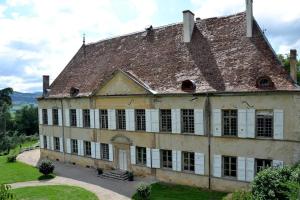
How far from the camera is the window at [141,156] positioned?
94.4 ft

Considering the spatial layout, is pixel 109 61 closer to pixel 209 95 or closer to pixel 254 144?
pixel 209 95

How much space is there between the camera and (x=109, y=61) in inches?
1382

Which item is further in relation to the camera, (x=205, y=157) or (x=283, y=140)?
(x=205, y=157)

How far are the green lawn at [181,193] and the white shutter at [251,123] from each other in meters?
4.81

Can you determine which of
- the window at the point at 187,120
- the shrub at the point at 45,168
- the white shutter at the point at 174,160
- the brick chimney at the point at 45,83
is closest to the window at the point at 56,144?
the brick chimney at the point at 45,83

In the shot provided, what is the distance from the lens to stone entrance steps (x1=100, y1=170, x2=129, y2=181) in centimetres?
2908

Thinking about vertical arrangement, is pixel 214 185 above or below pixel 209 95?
below

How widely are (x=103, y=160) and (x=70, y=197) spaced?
7.43 m

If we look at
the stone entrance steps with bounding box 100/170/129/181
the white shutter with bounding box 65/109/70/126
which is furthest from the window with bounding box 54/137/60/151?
the stone entrance steps with bounding box 100/170/129/181

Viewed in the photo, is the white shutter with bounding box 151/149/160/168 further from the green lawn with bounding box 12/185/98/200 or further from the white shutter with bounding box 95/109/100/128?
the white shutter with bounding box 95/109/100/128

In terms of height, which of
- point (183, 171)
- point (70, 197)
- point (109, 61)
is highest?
point (109, 61)

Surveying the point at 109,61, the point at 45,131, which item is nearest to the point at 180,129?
the point at 109,61

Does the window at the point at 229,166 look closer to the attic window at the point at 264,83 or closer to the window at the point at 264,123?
the window at the point at 264,123

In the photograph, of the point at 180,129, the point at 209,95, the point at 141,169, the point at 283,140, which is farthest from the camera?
the point at 141,169
